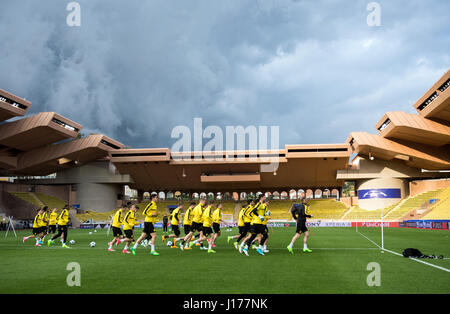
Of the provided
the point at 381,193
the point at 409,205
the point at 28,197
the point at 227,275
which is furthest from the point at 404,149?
the point at 28,197

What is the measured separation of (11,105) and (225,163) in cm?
2881

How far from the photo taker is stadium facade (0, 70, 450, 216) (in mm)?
38969

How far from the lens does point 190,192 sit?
6988 centimetres

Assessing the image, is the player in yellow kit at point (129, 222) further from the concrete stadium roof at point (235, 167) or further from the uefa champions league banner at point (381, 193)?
the uefa champions league banner at point (381, 193)

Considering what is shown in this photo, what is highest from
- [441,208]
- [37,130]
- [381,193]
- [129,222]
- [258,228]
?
[37,130]

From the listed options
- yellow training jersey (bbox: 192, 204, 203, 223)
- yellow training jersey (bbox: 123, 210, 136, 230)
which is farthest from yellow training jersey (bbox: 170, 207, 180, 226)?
yellow training jersey (bbox: 123, 210, 136, 230)

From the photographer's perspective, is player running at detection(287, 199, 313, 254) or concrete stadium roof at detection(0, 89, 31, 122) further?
concrete stadium roof at detection(0, 89, 31, 122)

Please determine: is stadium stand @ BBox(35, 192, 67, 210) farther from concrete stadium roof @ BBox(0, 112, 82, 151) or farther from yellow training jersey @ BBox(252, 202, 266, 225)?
yellow training jersey @ BBox(252, 202, 266, 225)

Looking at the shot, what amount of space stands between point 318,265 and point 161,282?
473 cm

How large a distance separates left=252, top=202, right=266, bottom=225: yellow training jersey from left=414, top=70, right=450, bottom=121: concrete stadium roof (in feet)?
90.9

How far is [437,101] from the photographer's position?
3478cm

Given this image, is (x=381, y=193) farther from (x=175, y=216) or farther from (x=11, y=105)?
(x=11, y=105)
